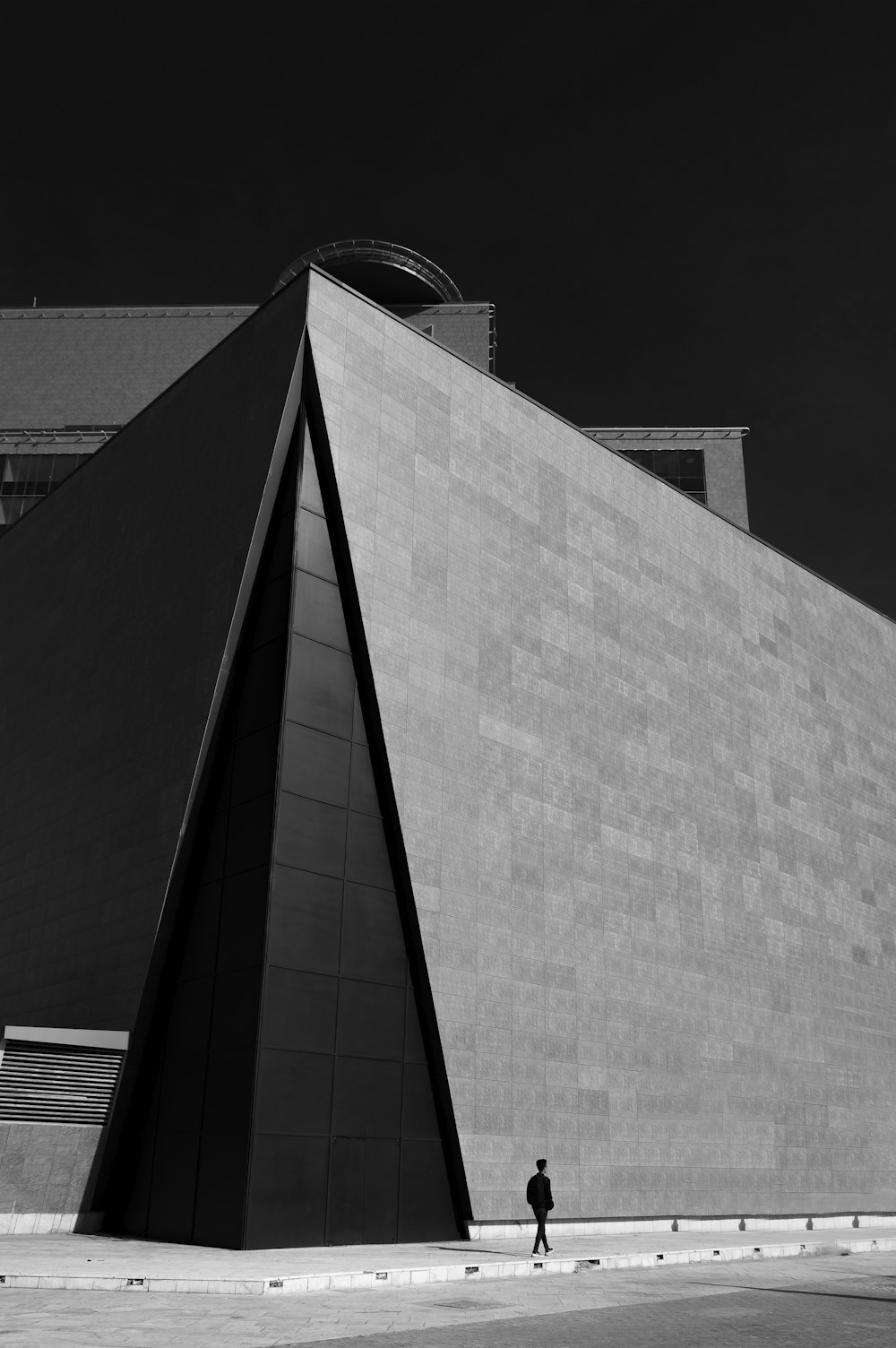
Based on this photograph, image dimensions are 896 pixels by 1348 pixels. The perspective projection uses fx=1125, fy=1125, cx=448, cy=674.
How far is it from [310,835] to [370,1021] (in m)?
3.59

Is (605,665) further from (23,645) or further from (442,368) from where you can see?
(23,645)

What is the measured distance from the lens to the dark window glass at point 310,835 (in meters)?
20.4

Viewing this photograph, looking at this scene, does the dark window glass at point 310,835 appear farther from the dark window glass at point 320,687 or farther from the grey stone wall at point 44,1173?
the grey stone wall at point 44,1173

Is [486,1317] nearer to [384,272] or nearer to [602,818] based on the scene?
[602,818]

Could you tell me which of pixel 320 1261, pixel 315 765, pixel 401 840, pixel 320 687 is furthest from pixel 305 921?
pixel 320 1261

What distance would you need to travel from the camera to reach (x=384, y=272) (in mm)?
57281

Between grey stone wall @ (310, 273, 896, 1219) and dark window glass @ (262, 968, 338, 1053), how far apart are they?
2.58m

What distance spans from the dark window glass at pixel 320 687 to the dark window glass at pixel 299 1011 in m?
4.73

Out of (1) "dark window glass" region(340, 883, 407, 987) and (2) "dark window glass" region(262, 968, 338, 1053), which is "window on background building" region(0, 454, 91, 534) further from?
(2) "dark window glass" region(262, 968, 338, 1053)

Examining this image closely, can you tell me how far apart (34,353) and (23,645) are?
96.9ft

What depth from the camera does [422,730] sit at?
23.3m

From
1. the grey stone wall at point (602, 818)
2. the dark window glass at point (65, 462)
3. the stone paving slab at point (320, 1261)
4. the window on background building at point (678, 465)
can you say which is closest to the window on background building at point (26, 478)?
the dark window glass at point (65, 462)

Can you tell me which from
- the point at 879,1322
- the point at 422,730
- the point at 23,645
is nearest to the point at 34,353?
the point at 23,645

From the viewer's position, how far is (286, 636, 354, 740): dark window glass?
70.7ft
